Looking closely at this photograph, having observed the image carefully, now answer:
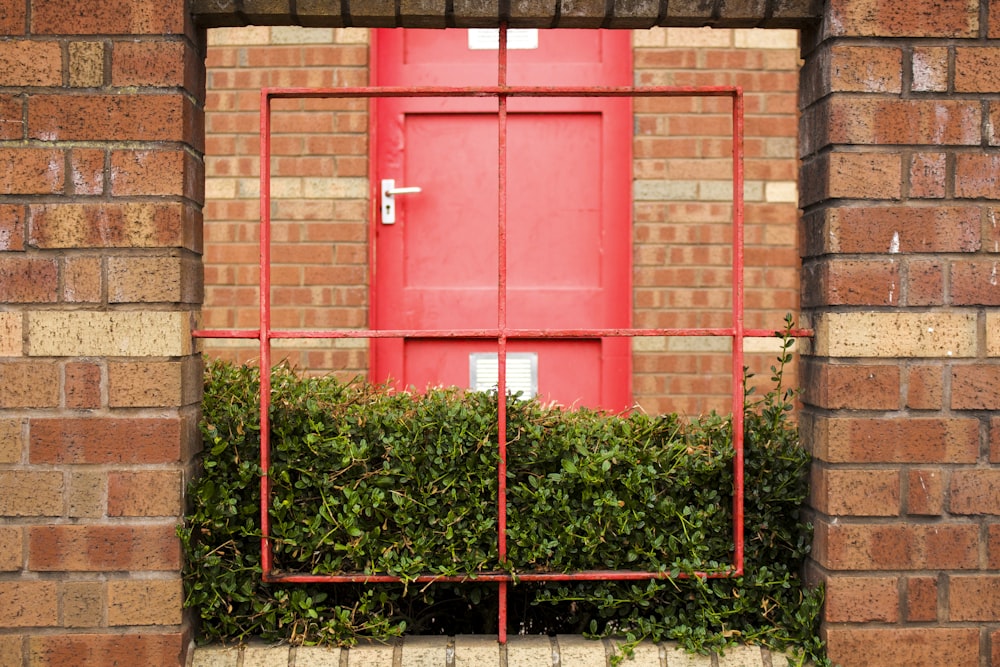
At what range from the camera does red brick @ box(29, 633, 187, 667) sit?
7.57 feet

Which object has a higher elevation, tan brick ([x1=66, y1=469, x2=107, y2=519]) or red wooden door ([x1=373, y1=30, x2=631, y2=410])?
red wooden door ([x1=373, y1=30, x2=631, y2=410])

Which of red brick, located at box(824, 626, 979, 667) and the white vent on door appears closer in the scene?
red brick, located at box(824, 626, 979, 667)

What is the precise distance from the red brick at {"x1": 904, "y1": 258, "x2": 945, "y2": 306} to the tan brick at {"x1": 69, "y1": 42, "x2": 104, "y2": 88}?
2.05 m

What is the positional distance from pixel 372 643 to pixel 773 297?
258 centimetres

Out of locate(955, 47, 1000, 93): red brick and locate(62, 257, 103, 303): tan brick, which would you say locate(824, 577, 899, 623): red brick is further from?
locate(62, 257, 103, 303): tan brick

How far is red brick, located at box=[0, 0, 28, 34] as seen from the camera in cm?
231

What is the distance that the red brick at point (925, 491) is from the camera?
2.33 meters

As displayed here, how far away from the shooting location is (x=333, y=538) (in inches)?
94.6

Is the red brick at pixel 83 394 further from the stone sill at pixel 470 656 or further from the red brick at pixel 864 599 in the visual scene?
the red brick at pixel 864 599

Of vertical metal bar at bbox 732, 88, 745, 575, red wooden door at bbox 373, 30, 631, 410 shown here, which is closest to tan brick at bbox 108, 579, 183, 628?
vertical metal bar at bbox 732, 88, 745, 575

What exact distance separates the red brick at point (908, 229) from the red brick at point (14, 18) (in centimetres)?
207

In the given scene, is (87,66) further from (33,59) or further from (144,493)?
(144,493)

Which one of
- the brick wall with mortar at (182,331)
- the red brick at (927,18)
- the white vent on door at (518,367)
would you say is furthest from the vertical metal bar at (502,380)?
the white vent on door at (518,367)

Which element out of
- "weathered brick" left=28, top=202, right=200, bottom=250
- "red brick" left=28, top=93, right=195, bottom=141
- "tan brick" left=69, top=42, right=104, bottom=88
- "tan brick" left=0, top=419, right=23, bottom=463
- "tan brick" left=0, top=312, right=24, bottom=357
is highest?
"tan brick" left=69, top=42, right=104, bottom=88
